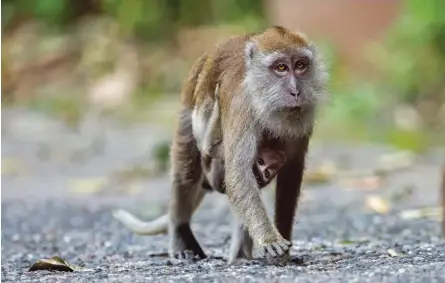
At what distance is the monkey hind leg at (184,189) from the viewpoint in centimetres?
818

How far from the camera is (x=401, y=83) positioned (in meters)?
17.8

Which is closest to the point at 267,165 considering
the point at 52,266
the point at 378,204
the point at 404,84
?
the point at 52,266

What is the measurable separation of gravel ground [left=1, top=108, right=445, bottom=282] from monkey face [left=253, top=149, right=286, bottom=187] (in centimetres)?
58

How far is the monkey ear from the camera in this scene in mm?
7488

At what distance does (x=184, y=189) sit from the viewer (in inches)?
327

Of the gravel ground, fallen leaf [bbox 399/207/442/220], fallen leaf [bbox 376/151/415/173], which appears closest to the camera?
the gravel ground

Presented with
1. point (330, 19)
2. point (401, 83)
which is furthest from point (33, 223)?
point (330, 19)

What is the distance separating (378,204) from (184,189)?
3.56 m

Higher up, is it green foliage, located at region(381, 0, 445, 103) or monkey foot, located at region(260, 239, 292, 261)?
green foliage, located at region(381, 0, 445, 103)

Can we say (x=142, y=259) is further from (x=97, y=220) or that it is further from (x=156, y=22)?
(x=156, y=22)

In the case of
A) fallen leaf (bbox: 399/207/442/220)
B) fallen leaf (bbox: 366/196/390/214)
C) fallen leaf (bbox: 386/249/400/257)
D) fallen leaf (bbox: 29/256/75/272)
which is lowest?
fallen leaf (bbox: 29/256/75/272)

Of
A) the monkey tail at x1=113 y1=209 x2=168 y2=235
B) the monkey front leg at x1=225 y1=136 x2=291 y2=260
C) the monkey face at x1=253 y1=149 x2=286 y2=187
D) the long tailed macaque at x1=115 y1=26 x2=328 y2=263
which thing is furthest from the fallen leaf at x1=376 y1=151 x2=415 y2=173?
the monkey front leg at x1=225 y1=136 x2=291 y2=260

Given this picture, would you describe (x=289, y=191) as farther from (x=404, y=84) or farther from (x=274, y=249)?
(x=404, y=84)

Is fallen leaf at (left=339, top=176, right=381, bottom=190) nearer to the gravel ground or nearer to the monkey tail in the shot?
the gravel ground
